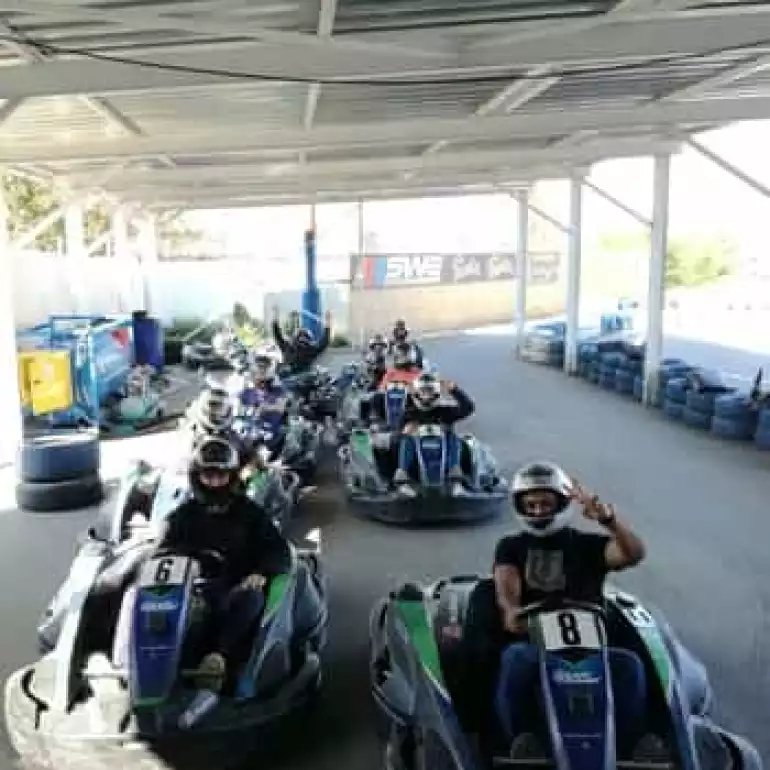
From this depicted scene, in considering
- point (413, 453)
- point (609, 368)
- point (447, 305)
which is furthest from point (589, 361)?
point (447, 305)

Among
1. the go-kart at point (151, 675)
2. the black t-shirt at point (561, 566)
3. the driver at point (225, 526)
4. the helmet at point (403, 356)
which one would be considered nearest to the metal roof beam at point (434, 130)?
the helmet at point (403, 356)

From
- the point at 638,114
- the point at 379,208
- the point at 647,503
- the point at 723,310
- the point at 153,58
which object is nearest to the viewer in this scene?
the point at 153,58

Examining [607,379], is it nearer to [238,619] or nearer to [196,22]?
[196,22]

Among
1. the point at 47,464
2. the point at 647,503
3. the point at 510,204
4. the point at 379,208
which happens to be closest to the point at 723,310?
the point at 510,204

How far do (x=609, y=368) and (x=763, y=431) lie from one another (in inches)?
144

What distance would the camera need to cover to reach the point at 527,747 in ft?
7.06

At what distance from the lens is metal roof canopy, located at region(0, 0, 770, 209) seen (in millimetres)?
3947

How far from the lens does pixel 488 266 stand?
21688 millimetres

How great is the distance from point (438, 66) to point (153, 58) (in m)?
1.39

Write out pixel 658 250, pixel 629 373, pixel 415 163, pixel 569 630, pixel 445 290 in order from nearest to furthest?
1. pixel 569 630
2. pixel 658 250
3. pixel 415 163
4. pixel 629 373
5. pixel 445 290

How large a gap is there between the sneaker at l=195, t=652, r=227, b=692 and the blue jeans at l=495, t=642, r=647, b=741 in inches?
32.4

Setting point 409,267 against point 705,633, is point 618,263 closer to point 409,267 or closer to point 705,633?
point 409,267

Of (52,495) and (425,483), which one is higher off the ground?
(425,483)

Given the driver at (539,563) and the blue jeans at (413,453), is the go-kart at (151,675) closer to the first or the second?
the driver at (539,563)
